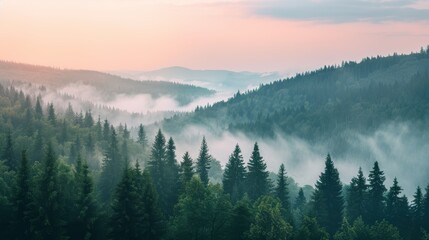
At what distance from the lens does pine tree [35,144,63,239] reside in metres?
63.2

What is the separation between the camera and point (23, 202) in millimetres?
64188

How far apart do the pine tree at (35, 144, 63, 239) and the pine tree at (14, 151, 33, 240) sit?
1.11 m

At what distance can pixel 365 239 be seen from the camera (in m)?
80.8

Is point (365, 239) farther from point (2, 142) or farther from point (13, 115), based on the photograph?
point (13, 115)

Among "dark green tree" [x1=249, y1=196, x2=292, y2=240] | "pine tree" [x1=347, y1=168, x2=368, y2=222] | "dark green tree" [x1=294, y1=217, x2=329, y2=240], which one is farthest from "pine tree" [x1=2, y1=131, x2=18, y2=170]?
"dark green tree" [x1=294, y1=217, x2=329, y2=240]

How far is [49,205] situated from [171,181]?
34.8 m

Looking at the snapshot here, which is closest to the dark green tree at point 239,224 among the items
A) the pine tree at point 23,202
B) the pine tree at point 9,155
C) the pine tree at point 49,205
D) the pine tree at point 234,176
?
the pine tree at point 49,205

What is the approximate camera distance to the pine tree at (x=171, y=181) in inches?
3629

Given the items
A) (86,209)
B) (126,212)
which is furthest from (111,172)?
(126,212)

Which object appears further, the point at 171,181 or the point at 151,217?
the point at 171,181

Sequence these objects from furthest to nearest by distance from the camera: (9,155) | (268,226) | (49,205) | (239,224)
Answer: (9,155)
(239,224)
(268,226)
(49,205)

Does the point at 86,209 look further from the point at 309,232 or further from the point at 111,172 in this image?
the point at 111,172

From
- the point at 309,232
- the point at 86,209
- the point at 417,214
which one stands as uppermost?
the point at 86,209

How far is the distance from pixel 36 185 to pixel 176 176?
3429cm
